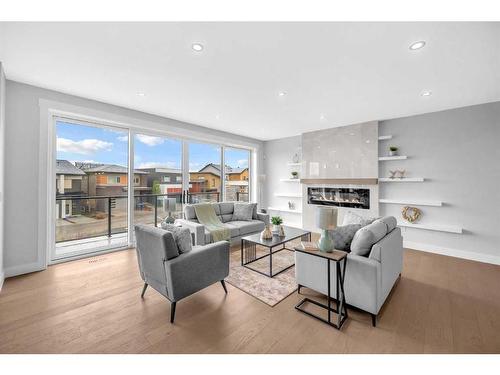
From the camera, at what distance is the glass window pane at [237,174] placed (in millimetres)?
6055

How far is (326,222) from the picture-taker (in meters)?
1.99

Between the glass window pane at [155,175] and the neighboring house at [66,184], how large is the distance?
2.90 ft

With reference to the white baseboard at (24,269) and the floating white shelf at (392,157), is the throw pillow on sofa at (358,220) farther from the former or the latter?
the white baseboard at (24,269)

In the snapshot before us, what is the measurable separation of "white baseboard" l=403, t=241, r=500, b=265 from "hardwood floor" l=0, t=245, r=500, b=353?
908mm

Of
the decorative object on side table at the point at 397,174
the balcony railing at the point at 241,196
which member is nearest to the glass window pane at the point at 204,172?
the balcony railing at the point at 241,196

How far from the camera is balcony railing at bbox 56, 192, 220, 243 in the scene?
369cm

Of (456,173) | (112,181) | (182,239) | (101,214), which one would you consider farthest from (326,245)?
(101,214)

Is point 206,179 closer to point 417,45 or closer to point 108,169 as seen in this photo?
point 108,169

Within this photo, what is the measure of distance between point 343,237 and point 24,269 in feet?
13.8

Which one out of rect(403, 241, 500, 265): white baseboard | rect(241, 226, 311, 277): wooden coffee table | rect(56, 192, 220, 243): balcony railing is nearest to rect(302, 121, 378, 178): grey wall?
rect(403, 241, 500, 265): white baseboard
